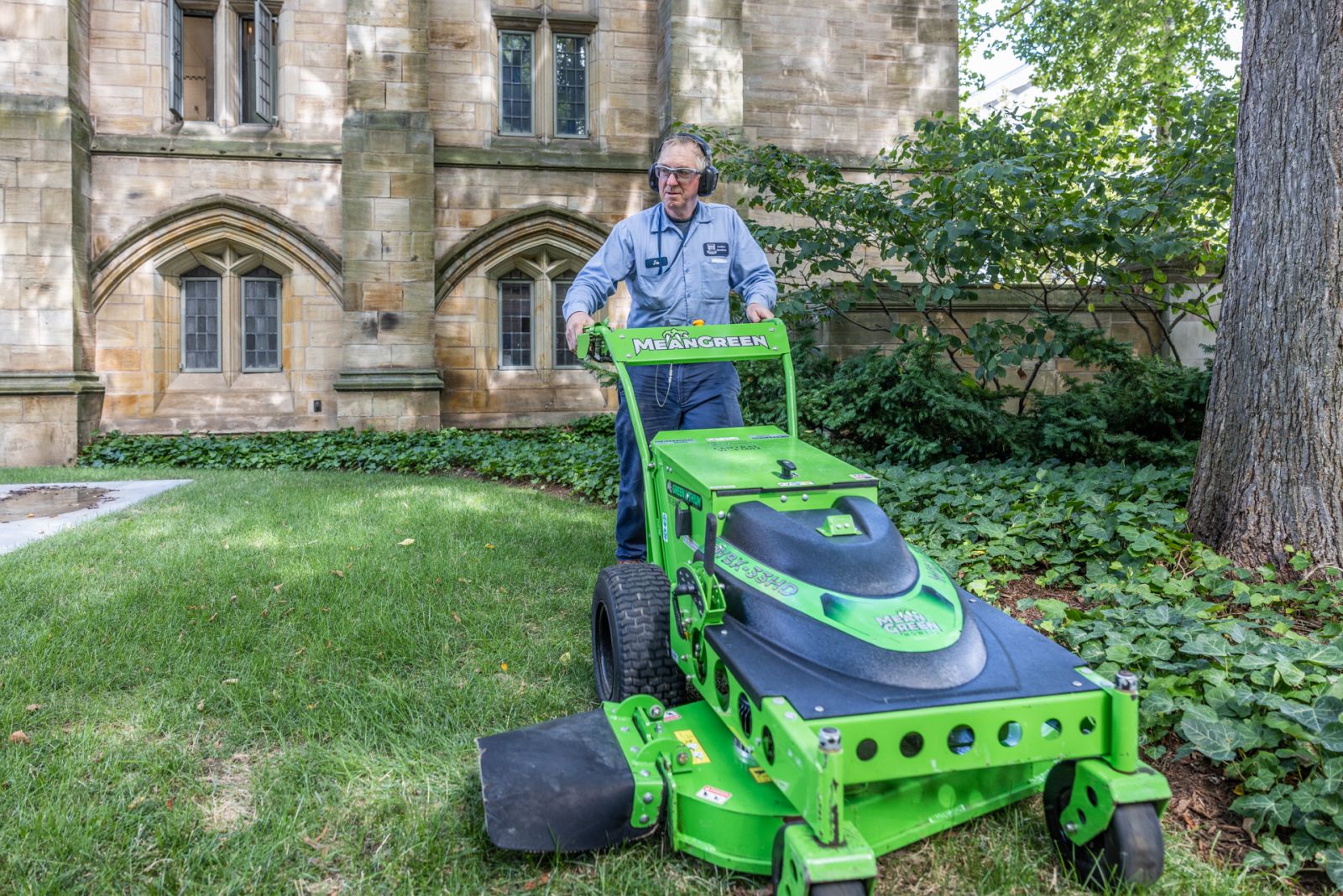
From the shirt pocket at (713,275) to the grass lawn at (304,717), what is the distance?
4.84 feet

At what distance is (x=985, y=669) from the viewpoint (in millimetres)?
2137

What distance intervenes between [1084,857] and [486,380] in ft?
33.5

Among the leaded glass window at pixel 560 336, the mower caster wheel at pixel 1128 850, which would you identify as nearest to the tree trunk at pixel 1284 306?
the mower caster wheel at pixel 1128 850

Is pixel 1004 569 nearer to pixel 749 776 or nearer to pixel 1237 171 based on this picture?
pixel 1237 171

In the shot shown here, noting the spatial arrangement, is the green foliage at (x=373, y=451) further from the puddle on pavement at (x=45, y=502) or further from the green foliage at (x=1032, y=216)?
the green foliage at (x=1032, y=216)

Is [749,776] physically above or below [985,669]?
below

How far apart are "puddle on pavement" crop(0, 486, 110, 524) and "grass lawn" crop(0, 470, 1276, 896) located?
140 cm

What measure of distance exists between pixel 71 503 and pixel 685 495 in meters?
6.16

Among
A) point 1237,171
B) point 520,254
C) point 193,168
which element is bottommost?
point 1237,171

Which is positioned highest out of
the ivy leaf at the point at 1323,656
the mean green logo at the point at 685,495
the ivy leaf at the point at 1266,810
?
the mean green logo at the point at 685,495

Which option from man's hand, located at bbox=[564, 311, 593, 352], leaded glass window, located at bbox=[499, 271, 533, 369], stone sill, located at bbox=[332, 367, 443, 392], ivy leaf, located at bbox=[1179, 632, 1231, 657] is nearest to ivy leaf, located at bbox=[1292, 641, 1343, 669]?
ivy leaf, located at bbox=[1179, 632, 1231, 657]

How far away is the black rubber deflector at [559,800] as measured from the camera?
216 cm

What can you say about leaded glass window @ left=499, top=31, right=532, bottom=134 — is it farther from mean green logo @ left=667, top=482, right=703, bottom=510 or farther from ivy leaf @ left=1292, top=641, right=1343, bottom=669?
ivy leaf @ left=1292, top=641, right=1343, bottom=669

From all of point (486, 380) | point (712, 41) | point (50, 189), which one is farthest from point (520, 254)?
point (50, 189)
